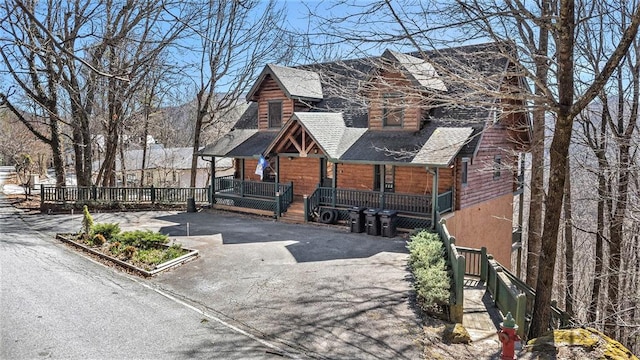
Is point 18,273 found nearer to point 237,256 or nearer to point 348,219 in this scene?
point 237,256

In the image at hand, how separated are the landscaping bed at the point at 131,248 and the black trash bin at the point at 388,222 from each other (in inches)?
259

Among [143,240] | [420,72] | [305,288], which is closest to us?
[420,72]

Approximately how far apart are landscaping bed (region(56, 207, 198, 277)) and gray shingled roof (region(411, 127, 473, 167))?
8.17m

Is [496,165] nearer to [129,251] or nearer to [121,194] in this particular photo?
[129,251]

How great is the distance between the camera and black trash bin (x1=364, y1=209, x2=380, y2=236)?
15.9 metres

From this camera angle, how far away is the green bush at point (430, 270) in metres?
8.79

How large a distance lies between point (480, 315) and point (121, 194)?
65.9ft

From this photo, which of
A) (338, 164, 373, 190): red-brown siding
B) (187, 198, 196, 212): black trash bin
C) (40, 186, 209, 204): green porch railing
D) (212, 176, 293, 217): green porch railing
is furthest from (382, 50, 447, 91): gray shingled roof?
(40, 186, 209, 204): green porch railing

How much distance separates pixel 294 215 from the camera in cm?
1883

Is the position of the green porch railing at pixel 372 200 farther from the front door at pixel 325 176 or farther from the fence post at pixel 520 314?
the fence post at pixel 520 314

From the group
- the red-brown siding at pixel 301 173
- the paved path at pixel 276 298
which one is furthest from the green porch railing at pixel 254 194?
the paved path at pixel 276 298

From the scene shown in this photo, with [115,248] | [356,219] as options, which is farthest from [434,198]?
[115,248]

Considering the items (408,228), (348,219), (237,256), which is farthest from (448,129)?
(237,256)

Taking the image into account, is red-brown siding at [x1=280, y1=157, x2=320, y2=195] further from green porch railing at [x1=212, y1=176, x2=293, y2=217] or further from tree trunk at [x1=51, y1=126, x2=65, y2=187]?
tree trunk at [x1=51, y1=126, x2=65, y2=187]
